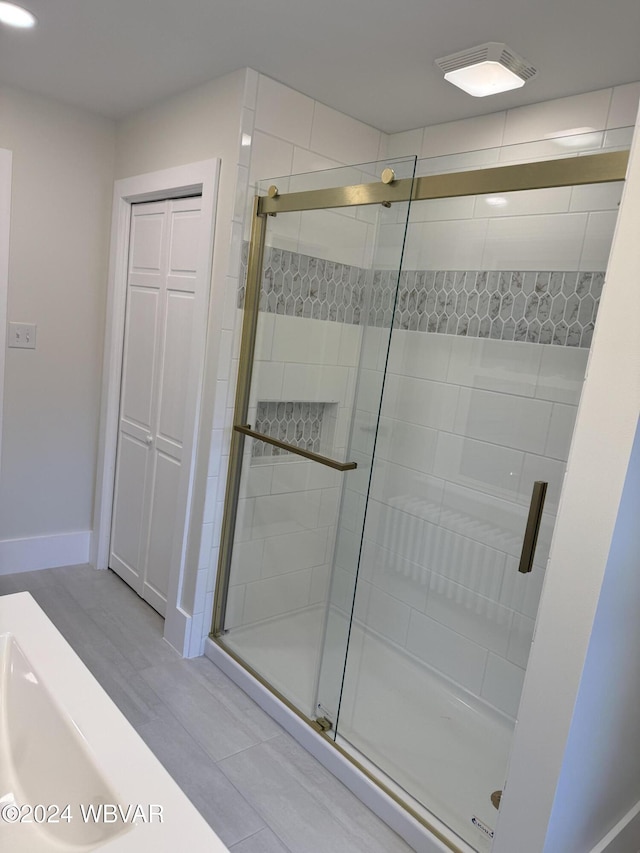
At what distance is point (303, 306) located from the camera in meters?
2.31

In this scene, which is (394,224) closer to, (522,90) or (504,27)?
(504,27)

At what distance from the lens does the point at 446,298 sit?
2.36m

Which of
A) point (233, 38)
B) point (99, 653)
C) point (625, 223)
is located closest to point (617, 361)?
point (625, 223)

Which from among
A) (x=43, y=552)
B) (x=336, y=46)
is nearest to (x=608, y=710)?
(x=336, y=46)

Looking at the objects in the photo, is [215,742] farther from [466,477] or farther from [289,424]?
[466,477]

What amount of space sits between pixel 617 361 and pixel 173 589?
208 centimetres

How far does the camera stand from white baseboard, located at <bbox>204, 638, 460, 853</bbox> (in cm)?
179

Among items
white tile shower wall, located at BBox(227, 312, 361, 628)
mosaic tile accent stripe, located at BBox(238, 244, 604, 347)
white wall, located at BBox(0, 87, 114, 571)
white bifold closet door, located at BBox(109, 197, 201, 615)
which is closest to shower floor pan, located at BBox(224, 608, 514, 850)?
white tile shower wall, located at BBox(227, 312, 361, 628)

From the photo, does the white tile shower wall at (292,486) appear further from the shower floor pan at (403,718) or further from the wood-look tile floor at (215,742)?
the wood-look tile floor at (215,742)

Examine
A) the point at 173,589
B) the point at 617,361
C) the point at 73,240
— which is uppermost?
the point at 73,240

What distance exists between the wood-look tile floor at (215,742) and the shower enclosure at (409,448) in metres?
0.14

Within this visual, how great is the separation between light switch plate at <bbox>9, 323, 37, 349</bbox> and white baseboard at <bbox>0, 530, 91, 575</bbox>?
101 cm

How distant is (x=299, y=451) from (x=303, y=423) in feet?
0.36

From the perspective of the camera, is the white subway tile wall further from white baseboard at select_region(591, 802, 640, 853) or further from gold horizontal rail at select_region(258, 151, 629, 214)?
white baseboard at select_region(591, 802, 640, 853)
